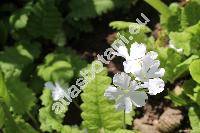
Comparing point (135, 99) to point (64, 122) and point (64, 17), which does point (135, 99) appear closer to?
point (64, 122)

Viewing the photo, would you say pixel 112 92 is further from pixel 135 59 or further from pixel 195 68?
pixel 195 68

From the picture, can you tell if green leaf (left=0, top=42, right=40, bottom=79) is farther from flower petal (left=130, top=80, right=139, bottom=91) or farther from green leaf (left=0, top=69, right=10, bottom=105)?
flower petal (left=130, top=80, right=139, bottom=91)

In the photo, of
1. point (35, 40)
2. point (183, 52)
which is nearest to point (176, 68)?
point (183, 52)

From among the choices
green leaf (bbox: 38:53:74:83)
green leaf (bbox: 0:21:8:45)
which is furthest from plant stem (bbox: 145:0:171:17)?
green leaf (bbox: 0:21:8:45)

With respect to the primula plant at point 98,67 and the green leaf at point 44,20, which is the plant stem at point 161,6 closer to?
the primula plant at point 98,67

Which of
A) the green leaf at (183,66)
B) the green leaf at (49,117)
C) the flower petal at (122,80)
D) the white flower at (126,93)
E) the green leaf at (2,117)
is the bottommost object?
the green leaf at (49,117)

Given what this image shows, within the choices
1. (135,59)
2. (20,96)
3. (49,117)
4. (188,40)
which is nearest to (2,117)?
(49,117)

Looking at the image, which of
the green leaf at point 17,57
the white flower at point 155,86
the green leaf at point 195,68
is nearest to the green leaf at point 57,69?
the green leaf at point 17,57
